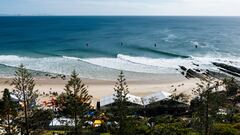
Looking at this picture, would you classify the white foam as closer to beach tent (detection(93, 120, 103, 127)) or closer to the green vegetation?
the green vegetation

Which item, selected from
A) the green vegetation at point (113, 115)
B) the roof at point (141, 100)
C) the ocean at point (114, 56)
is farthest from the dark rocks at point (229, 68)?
the roof at point (141, 100)

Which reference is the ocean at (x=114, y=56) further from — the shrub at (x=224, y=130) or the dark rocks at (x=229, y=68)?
the shrub at (x=224, y=130)

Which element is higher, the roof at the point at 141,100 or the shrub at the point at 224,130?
the roof at the point at 141,100

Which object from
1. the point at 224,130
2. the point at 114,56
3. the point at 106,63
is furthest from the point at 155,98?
the point at 114,56

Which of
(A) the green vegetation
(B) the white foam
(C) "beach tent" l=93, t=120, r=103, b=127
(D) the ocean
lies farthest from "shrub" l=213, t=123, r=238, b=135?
(B) the white foam

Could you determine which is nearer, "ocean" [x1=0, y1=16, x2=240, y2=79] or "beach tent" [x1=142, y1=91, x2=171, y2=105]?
"beach tent" [x1=142, y1=91, x2=171, y2=105]

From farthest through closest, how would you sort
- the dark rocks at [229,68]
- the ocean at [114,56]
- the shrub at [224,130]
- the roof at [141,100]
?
the ocean at [114,56], the dark rocks at [229,68], the roof at [141,100], the shrub at [224,130]

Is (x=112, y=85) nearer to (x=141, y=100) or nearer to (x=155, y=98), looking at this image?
(x=141, y=100)

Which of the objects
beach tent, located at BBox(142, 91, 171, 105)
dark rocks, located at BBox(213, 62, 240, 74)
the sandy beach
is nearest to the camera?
beach tent, located at BBox(142, 91, 171, 105)

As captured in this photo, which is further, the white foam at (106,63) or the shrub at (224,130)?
the white foam at (106,63)
